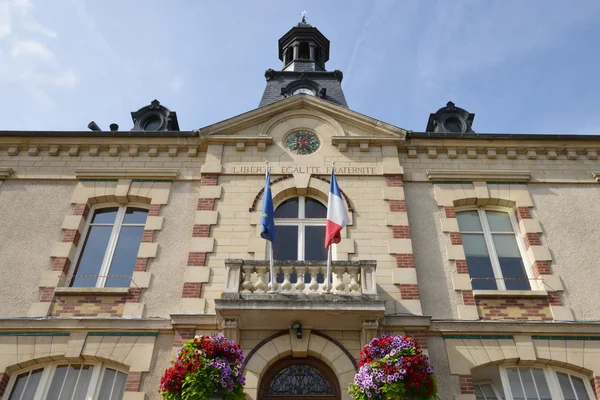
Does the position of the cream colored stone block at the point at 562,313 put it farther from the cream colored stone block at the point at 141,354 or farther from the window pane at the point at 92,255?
the window pane at the point at 92,255

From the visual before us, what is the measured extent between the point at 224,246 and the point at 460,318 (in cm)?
425

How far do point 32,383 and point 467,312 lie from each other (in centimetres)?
708

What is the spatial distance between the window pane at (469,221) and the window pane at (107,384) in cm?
677

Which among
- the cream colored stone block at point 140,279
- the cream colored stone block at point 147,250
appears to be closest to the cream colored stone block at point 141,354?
the cream colored stone block at point 140,279

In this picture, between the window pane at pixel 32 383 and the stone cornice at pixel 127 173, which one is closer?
the window pane at pixel 32 383

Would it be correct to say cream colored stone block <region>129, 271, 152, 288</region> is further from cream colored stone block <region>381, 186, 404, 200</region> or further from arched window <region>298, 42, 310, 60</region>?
arched window <region>298, 42, 310, 60</region>

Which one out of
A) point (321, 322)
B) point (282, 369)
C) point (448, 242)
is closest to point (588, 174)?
point (448, 242)

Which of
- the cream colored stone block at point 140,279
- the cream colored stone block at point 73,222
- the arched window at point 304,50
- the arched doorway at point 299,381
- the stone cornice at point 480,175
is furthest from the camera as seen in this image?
the arched window at point 304,50

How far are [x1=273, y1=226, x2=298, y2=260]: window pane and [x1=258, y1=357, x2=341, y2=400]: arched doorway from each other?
203cm

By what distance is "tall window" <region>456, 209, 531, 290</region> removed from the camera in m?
9.25

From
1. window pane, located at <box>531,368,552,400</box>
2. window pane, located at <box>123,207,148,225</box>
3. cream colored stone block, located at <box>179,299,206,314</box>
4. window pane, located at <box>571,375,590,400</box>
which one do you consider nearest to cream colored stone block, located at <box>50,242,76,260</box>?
window pane, located at <box>123,207,148,225</box>

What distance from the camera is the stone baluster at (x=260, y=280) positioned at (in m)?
8.12

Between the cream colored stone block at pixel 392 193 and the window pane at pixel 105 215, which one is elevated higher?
the cream colored stone block at pixel 392 193

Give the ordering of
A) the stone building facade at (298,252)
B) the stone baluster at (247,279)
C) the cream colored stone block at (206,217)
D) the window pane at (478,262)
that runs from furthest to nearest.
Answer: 1. the cream colored stone block at (206,217)
2. the window pane at (478,262)
3. the stone baluster at (247,279)
4. the stone building facade at (298,252)
